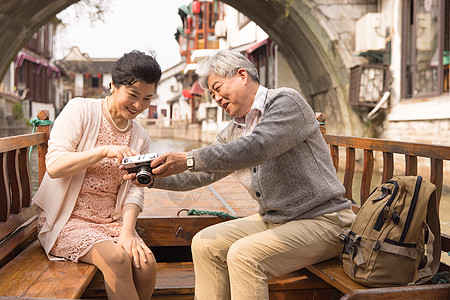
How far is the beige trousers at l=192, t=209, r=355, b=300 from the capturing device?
2.17 metres

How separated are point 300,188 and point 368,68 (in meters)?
7.71

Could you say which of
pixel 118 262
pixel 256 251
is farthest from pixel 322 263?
pixel 118 262

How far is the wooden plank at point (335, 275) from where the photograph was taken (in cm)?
209

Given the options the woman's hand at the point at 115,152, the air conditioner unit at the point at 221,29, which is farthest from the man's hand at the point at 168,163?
the air conditioner unit at the point at 221,29

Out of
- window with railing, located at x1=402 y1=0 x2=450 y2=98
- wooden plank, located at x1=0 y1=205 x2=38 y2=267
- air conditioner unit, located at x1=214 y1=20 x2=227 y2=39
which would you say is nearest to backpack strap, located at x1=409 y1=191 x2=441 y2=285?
→ wooden plank, located at x1=0 y1=205 x2=38 y2=267

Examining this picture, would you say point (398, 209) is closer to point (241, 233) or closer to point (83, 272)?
point (241, 233)

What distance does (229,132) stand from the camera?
2643mm

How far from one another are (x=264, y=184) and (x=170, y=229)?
101 cm

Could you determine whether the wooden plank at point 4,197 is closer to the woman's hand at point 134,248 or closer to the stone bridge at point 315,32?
the woman's hand at point 134,248

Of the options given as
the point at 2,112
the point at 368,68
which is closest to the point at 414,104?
the point at 368,68

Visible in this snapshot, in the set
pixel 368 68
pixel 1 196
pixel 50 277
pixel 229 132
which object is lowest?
pixel 50 277

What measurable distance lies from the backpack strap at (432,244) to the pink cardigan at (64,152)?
1.39 metres

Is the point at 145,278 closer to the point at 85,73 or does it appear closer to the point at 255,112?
the point at 255,112

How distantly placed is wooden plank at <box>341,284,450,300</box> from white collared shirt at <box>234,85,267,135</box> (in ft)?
3.06
